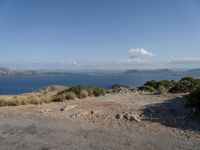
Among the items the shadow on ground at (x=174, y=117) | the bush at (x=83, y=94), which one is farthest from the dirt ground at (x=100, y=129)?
the bush at (x=83, y=94)

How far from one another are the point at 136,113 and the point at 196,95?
2.91 metres

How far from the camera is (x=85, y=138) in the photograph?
813 cm

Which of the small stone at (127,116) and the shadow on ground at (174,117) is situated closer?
the shadow on ground at (174,117)

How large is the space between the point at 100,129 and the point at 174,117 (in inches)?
131

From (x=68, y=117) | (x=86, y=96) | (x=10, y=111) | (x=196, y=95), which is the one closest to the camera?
(x=68, y=117)

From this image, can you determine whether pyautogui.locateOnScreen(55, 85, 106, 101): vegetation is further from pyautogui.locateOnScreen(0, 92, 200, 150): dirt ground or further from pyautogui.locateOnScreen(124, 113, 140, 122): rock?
pyautogui.locateOnScreen(124, 113, 140, 122): rock

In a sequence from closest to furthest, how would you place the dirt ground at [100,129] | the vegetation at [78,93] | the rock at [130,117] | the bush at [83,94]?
the dirt ground at [100,129] < the rock at [130,117] < the vegetation at [78,93] < the bush at [83,94]

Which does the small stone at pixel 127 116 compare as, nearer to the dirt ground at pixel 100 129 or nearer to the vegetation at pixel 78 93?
the dirt ground at pixel 100 129

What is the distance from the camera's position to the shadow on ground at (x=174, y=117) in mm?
9439

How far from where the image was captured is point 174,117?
424 inches

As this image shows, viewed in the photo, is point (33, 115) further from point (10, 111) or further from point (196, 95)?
point (196, 95)

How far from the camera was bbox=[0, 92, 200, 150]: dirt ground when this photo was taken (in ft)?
24.6

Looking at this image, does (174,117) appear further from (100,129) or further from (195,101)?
Result: (100,129)

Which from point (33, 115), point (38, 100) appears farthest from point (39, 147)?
point (38, 100)
